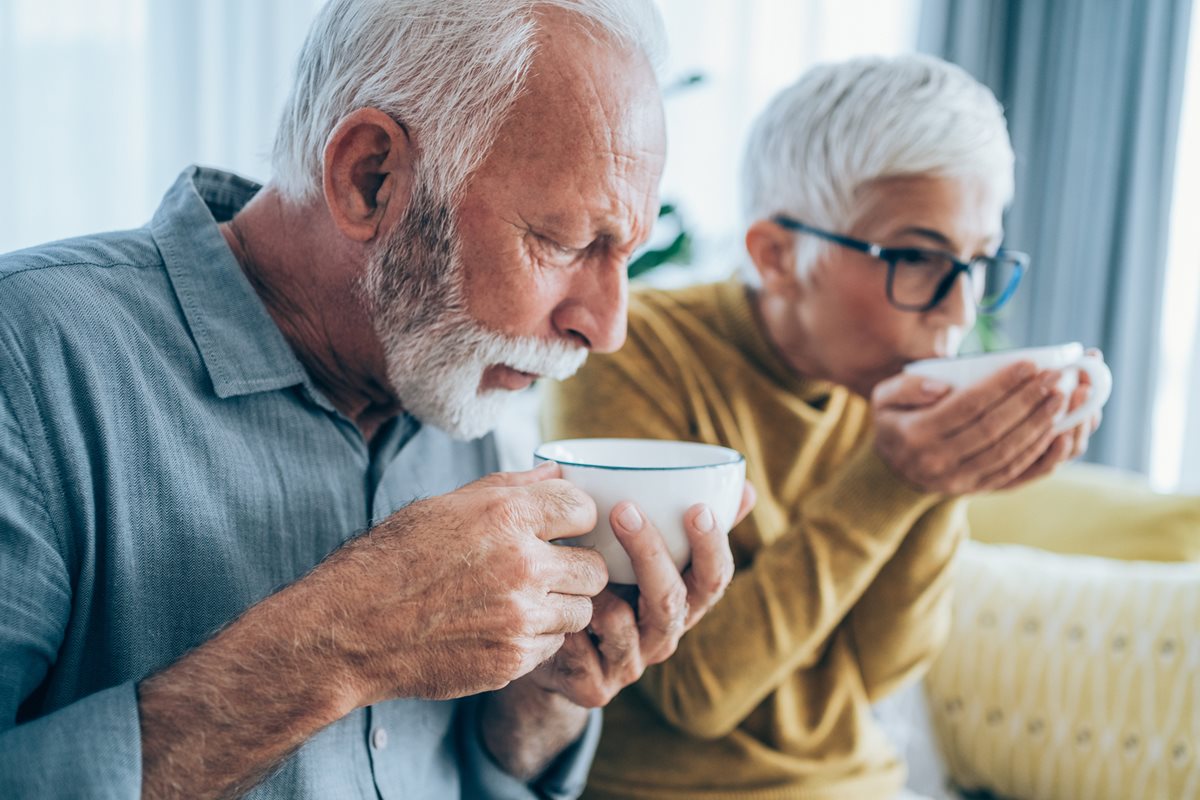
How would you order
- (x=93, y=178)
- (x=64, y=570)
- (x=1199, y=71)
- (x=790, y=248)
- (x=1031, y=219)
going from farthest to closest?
(x=1031, y=219) < (x=1199, y=71) < (x=93, y=178) < (x=790, y=248) < (x=64, y=570)

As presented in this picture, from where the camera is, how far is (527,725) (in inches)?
43.4

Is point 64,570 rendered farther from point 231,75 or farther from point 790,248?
point 231,75

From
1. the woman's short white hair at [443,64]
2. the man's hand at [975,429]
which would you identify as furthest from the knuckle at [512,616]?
the man's hand at [975,429]

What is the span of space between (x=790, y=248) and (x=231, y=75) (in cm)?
137

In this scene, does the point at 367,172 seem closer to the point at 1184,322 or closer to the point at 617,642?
the point at 617,642

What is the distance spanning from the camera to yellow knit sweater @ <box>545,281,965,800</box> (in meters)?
1.28

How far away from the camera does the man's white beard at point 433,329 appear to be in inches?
36.6

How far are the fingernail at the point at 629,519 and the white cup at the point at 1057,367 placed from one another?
0.62 metres

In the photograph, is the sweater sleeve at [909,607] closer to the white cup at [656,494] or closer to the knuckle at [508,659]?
the white cup at [656,494]

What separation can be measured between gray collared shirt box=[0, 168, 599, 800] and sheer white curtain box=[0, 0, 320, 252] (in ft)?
3.59

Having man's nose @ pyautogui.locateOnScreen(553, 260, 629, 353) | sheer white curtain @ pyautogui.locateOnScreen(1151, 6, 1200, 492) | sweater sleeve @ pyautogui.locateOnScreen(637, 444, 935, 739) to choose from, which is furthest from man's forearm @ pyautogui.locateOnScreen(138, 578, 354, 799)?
sheer white curtain @ pyautogui.locateOnScreen(1151, 6, 1200, 492)

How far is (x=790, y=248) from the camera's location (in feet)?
4.84

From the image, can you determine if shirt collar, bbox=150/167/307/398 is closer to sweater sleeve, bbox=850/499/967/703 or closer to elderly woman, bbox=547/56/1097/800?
elderly woman, bbox=547/56/1097/800

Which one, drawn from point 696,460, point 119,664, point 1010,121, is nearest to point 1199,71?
point 1010,121
